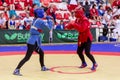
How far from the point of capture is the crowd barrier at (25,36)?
59.4 ft

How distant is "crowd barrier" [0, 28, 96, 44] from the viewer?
1809 cm

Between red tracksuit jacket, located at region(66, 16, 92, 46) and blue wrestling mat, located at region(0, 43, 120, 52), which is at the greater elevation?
red tracksuit jacket, located at region(66, 16, 92, 46)

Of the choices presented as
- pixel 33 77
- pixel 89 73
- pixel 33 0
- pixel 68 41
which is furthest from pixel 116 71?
pixel 33 0

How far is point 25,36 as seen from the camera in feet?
60.5

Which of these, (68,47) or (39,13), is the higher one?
(39,13)

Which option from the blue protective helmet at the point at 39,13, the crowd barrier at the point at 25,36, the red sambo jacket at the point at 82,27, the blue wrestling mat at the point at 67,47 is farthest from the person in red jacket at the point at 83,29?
the crowd barrier at the point at 25,36

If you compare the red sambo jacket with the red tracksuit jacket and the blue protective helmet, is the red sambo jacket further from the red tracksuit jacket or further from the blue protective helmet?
the blue protective helmet

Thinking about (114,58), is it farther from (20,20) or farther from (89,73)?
(20,20)

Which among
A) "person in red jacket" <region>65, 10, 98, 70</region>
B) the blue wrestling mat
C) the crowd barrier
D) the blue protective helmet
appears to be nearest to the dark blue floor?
the blue wrestling mat

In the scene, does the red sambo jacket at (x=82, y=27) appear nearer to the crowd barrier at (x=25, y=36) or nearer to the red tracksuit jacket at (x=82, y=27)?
the red tracksuit jacket at (x=82, y=27)

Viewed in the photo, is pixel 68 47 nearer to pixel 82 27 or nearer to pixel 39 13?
pixel 82 27

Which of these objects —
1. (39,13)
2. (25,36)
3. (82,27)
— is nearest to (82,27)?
(82,27)

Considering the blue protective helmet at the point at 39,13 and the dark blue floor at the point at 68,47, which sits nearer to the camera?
the blue protective helmet at the point at 39,13

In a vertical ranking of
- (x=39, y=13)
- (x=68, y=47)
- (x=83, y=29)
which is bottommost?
(x=68, y=47)
